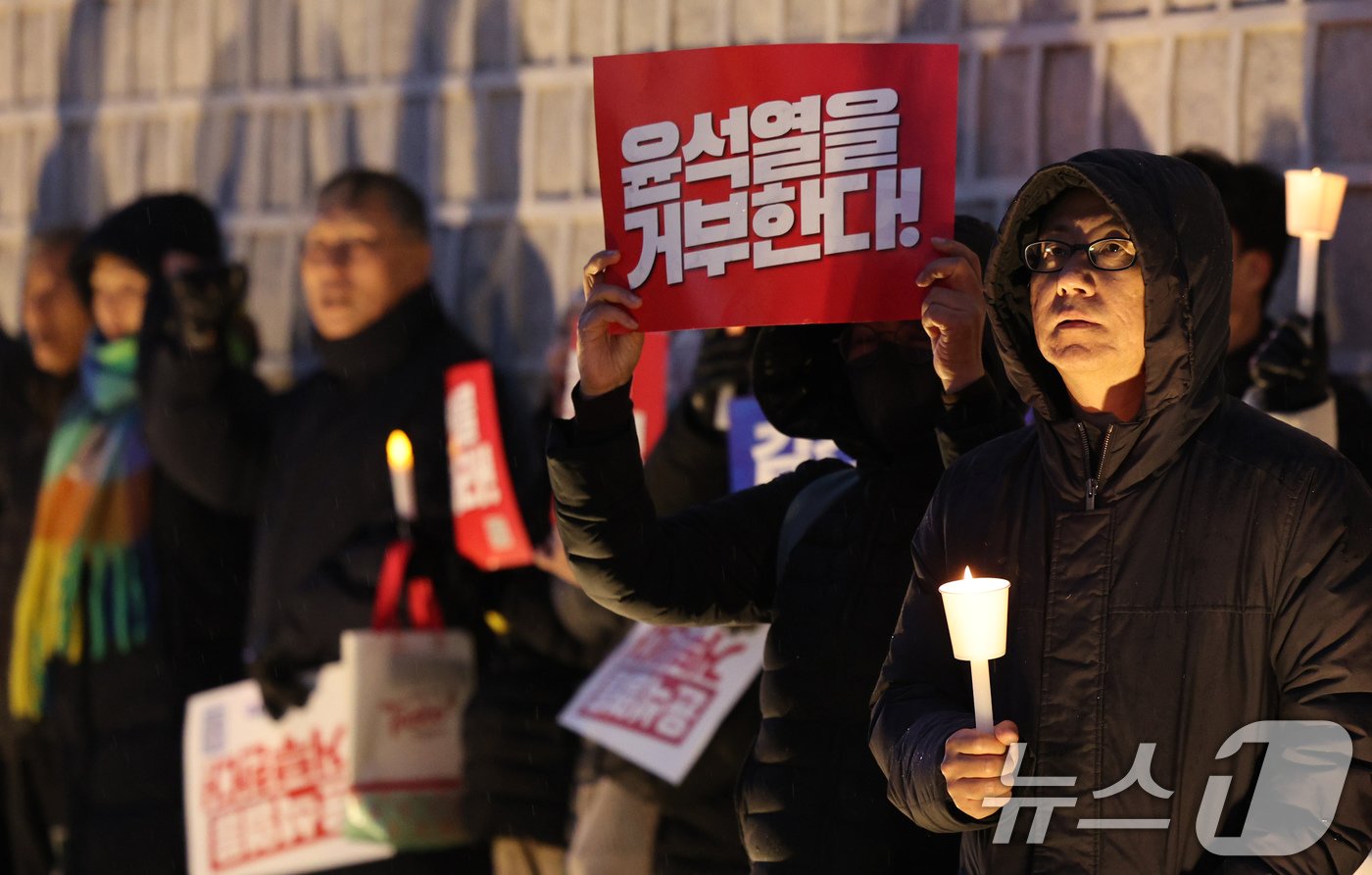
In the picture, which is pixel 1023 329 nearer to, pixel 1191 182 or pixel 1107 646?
pixel 1191 182

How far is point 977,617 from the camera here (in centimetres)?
219

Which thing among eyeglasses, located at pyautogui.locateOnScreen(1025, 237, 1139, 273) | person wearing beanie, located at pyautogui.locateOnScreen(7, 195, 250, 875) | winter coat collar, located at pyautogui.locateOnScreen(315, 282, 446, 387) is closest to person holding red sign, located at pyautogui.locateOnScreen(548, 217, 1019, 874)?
eyeglasses, located at pyautogui.locateOnScreen(1025, 237, 1139, 273)

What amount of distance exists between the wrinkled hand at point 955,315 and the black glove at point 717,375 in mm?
1428

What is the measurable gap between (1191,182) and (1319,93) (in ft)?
7.96

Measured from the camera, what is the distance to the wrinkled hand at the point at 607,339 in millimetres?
3018

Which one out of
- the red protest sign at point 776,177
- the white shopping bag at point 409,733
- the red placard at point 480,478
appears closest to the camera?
the red protest sign at point 776,177

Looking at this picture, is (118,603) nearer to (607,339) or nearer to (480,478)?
(480,478)

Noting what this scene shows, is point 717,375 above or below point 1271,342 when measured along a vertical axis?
below

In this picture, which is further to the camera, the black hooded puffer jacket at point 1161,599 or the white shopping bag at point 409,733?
the white shopping bag at point 409,733

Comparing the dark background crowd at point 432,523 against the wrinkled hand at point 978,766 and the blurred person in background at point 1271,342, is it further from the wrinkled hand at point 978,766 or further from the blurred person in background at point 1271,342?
the wrinkled hand at point 978,766

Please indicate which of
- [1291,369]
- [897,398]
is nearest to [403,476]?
[897,398]

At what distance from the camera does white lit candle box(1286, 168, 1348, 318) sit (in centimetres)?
352

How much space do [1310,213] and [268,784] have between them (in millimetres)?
3242

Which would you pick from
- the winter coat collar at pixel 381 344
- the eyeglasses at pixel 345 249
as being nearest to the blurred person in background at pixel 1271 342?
the winter coat collar at pixel 381 344
